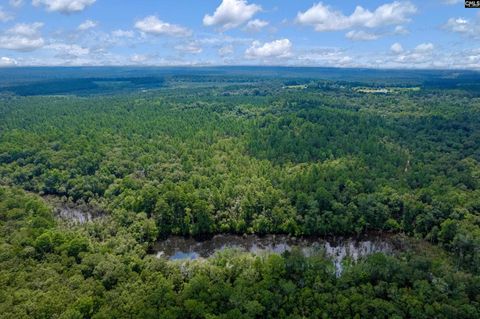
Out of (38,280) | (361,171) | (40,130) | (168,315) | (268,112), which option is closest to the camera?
(168,315)

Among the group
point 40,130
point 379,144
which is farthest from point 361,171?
point 40,130

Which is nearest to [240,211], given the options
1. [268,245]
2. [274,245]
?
[268,245]

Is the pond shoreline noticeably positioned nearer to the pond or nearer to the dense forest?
the pond

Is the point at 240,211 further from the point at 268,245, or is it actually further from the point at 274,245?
the point at 274,245

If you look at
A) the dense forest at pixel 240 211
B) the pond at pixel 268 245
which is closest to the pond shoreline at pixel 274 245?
the pond at pixel 268 245

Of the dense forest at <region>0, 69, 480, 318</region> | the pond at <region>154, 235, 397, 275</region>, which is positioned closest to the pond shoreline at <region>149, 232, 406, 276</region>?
the pond at <region>154, 235, 397, 275</region>

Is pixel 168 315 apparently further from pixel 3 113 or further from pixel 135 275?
pixel 3 113
